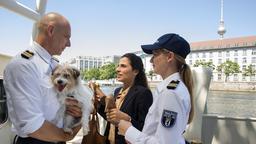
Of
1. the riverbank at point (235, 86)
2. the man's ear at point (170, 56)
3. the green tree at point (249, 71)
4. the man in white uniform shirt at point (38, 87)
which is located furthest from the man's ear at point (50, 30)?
the green tree at point (249, 71)

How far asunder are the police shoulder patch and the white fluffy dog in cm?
65

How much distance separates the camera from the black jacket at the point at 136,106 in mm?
3031

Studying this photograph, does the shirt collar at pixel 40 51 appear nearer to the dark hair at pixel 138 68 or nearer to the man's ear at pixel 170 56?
the man's ear at pixel 170 56

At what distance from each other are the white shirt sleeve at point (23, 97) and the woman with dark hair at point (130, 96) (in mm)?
1012

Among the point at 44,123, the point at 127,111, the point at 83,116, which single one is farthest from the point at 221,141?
the point at 44,123

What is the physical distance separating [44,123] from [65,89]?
0.42 metres

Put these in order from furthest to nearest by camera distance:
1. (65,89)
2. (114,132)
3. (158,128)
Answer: (114,132)
(65,89)
(158,128)

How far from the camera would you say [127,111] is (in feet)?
10.1

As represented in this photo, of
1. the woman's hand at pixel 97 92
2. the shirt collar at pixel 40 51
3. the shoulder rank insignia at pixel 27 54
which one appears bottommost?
the woman's hand at pixel 97 92

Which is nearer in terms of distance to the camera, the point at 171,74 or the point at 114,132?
the point at 171,74

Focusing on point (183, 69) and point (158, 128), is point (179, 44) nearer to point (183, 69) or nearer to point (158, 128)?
point (183, 69)

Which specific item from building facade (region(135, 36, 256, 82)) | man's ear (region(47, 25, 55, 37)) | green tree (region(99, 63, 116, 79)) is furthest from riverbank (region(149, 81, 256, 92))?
man's ear (region(47, 25, 55, 37))

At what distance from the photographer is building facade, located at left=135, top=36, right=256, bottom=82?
73.8 m

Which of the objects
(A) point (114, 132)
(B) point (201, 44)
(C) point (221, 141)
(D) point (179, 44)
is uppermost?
(B) point (201, 44)
